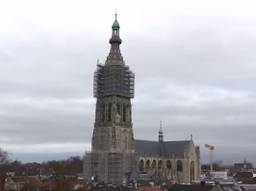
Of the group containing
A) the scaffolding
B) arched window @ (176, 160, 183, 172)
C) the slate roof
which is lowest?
arched window @ (176, 160, 183, 172)

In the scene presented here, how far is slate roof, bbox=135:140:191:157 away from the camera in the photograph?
18636 cm

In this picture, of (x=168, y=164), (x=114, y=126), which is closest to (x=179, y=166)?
(x=168, y=164)

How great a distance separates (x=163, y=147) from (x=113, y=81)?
40.0 m

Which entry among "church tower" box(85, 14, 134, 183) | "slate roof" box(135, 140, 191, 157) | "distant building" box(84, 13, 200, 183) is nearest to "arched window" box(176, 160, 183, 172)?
"slate roof" box(135, 140, 191, 157)

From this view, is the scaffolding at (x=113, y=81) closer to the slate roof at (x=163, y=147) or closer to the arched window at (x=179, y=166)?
the slate roof at (x=163, y=147)

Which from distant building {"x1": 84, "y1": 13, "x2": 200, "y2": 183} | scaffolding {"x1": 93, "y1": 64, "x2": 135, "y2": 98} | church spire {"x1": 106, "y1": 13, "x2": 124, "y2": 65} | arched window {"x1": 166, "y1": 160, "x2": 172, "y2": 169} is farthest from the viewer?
arched window {"x1": 166, "y1": 160, "x2": 172, "y2": 169}

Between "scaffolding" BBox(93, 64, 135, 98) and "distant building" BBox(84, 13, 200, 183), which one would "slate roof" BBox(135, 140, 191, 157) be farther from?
"scaffolding" BBox(93, 64, 135, 98)

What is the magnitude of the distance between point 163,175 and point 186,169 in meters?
7.68

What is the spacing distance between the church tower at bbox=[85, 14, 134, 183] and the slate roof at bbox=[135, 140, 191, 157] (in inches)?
812

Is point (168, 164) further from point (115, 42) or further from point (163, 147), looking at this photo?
point (115, 42)

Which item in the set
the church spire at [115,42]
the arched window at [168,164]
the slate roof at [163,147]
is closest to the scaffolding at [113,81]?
the church spire at [115,42]

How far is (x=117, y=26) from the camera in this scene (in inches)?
6722

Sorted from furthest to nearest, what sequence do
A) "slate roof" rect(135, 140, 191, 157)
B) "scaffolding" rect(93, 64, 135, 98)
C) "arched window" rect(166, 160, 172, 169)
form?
"arched window" rect(166, 160, 172, 169) → "slate roof" rect(135, 140, 191, 157) → "scaffolding" rect(93, 64, 135, 98)

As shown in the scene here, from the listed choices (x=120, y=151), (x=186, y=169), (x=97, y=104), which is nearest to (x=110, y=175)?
(x=120, y=151)
